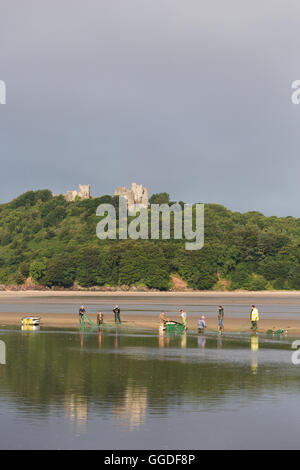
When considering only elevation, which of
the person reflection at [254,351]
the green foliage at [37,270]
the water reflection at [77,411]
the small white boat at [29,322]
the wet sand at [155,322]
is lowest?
the water reflection at [77,411]

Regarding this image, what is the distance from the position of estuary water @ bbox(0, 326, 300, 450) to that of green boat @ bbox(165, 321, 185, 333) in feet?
29.8

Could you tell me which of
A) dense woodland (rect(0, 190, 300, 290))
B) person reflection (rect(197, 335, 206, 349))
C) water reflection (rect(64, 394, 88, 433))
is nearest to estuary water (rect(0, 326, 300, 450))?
water reflection (rect(64, 394, 88, 433))

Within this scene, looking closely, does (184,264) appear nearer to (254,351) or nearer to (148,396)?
(254,351)

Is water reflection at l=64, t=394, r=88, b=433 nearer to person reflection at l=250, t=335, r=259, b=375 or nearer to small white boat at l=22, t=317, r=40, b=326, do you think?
person reflection at l=250, t=335, r=259, b=375

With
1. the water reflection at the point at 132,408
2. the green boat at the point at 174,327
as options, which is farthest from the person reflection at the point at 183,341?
the water reflection at the point at 132,408

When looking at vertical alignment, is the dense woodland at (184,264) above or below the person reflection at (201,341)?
above

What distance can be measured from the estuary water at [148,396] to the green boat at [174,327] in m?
9.08

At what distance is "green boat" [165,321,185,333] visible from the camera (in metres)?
48.9

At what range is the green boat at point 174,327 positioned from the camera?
48.9 metres

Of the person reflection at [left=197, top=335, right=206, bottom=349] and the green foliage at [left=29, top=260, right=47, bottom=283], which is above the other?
the green foliage at [left=29, top=260, right=47, bottom=283]

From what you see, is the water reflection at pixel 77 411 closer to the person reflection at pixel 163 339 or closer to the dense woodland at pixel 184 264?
the person reflection at pixel 163 339

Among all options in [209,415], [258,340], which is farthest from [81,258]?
[209,415]

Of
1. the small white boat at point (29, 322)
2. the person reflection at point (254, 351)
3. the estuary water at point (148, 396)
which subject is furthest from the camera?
the small white boat at point (29, 322)

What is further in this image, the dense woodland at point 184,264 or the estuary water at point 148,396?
the dense woodland at point 184,264
